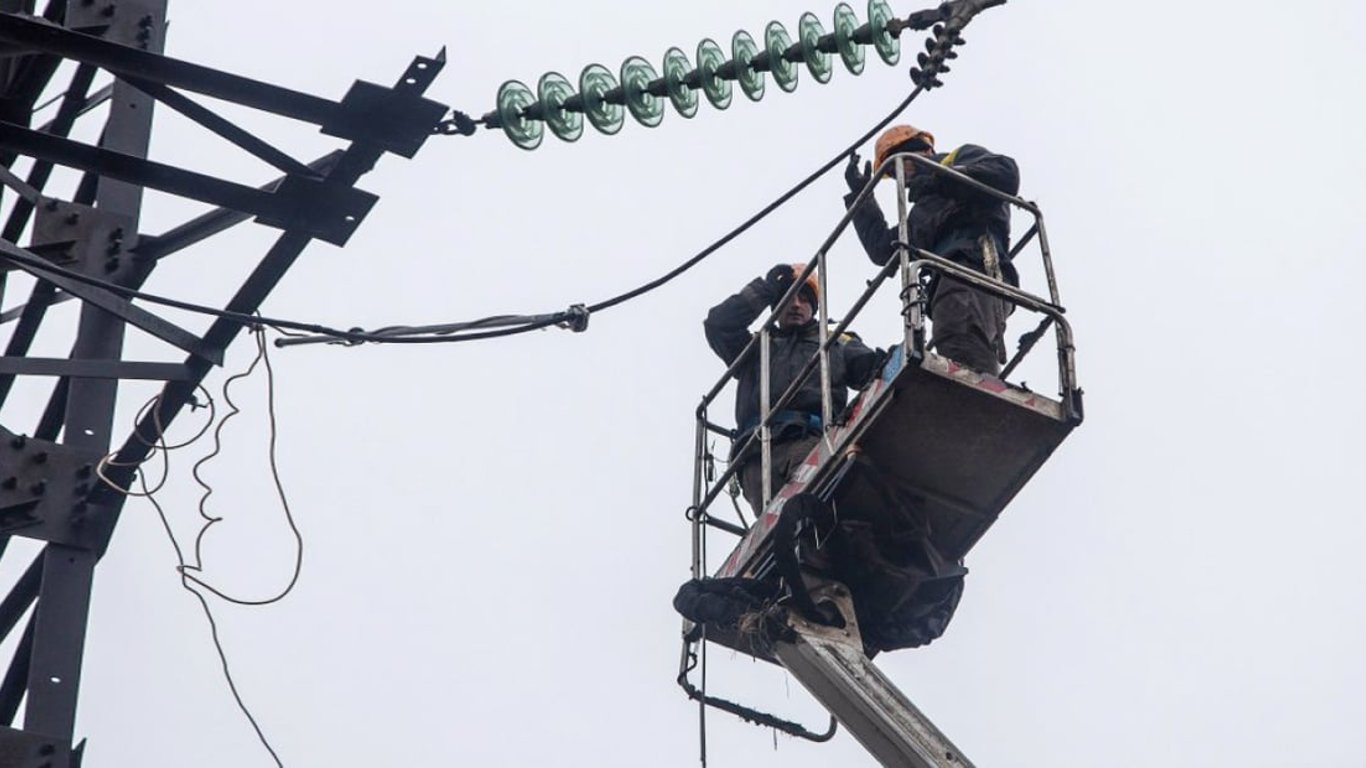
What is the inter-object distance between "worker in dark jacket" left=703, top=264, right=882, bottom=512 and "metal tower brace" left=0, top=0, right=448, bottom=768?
10.7ft

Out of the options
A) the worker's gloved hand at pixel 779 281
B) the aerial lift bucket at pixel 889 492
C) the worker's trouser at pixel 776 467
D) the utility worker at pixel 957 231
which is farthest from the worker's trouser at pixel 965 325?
the worker's gloved hand at pixel 779 281

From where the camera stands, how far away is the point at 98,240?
298 inches

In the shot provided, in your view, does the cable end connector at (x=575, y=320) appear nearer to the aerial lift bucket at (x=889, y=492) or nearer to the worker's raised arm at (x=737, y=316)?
the aerial lift bucket at (x=889, y=492)

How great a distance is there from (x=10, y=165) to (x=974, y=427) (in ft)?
14.1

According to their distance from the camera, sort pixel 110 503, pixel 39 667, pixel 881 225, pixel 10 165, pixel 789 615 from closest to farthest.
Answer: pixel 39 667 < pixel 110 503 < pixel 10 165 < pixel 789 615 < pixel 881 225

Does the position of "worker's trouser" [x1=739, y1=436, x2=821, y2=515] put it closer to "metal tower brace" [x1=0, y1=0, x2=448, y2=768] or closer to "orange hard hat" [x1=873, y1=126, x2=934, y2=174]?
"orange hard hat" [x1=873, y1=126, x2=934, y2=174]

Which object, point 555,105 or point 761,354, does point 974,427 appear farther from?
point 555,105

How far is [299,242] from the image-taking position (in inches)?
284

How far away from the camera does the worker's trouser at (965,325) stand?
9.38 metres

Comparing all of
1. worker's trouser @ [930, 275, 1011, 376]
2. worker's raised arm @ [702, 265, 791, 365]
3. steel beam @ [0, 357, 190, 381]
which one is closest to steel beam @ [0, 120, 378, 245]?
steel beam @ [0, 357, 190, 381]

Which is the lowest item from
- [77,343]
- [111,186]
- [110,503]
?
[110,503]

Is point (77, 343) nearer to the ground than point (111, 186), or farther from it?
nearer to the ground

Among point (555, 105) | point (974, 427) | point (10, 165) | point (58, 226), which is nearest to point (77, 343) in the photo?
point (58, 226)

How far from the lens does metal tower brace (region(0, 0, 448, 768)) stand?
6773 mm
